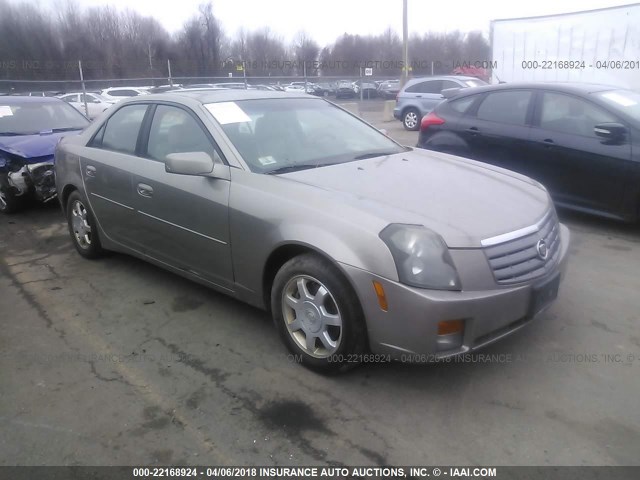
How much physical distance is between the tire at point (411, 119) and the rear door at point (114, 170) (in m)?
11.8

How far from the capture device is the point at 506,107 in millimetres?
5988

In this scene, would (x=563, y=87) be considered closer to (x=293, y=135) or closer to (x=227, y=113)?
(x=293, y=135)

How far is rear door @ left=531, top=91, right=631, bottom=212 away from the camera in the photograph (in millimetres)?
5020

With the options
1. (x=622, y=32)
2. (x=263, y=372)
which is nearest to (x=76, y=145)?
(x=263, y=372)

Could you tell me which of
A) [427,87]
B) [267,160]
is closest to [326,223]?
[267,160]

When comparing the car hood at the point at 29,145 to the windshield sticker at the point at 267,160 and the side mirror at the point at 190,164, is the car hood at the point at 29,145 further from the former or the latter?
the windshield sticker at the point at 267,160

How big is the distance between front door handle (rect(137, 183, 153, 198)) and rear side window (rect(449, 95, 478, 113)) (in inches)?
161

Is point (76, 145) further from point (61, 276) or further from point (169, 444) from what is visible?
point (169, 444)

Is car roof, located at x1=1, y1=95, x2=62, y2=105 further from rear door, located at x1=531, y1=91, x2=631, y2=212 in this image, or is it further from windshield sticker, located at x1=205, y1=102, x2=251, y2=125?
rear door, located at x1=531, y1=91, x2=631, y2=212

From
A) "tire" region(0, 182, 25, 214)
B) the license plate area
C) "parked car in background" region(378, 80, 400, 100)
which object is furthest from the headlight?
"parked car in background" region(378, 80, 400, 100)

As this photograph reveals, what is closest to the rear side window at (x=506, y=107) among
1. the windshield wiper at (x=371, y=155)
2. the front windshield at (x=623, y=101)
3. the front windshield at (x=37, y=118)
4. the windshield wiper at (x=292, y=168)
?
the front windshield at (x=623, y=101)

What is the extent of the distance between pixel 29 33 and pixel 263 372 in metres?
43.4

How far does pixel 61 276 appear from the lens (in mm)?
4684

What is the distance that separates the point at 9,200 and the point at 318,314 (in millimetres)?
5575
